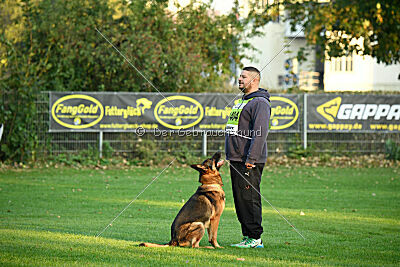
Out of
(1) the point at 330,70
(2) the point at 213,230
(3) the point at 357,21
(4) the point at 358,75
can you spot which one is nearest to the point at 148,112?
(3) the point at 357,21

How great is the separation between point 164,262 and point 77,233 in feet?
8.36

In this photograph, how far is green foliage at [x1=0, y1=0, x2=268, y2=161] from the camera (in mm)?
22266

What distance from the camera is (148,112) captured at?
21203 mm

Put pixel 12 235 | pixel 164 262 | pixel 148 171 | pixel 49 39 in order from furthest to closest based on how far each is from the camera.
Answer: pixel 49 39, pixel 148 171, pixel 12 235, pixel 164 262

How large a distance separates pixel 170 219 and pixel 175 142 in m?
10.9

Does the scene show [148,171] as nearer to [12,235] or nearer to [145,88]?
[145,88]

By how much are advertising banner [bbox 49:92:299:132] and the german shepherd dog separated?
12947mm

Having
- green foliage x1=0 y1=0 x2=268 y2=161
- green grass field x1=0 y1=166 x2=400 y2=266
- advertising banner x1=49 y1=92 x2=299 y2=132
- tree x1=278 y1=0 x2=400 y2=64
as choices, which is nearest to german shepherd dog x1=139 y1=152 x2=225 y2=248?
green grass field x1=0 y1=166 x2=400 y2=266

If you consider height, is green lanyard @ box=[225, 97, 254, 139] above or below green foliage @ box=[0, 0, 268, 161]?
below

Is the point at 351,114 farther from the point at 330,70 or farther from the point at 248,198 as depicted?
the point at 330,70

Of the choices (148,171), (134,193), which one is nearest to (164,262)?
(134,193)

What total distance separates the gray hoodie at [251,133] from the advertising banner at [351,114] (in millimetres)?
14655

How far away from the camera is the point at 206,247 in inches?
305

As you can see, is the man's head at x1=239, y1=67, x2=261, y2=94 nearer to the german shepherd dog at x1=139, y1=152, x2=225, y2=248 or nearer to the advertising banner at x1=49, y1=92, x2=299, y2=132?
the german shepherd dog at x1=139, y1=152, x2=225, y2=248
